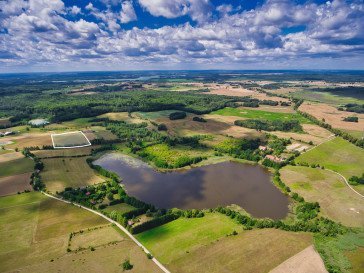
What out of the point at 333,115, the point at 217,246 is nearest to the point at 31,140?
the point at 217,246

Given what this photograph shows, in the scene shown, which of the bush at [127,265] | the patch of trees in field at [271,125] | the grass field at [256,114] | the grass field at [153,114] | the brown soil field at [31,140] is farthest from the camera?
the grass field at [153,114]

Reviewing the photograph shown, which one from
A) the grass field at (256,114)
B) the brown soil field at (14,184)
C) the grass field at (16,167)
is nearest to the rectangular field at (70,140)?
the grass field at (16,167)

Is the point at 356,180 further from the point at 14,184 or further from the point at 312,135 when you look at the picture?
the point at 14,184

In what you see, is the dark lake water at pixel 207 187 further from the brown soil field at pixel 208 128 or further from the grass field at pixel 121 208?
the brown soil field at pixel 208 128

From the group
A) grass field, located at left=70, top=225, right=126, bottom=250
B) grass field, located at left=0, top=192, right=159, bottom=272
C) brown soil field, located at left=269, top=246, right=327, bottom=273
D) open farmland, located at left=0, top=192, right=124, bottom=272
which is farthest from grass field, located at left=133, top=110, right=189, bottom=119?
brown soil field, located at left=269, top=246, right=327, bottom=273

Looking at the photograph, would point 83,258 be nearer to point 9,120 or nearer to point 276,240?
point 276,240

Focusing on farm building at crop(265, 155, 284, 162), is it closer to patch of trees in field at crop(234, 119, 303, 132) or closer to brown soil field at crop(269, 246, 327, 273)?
patch of trees in field at crop(234, 119, 303, 132)
